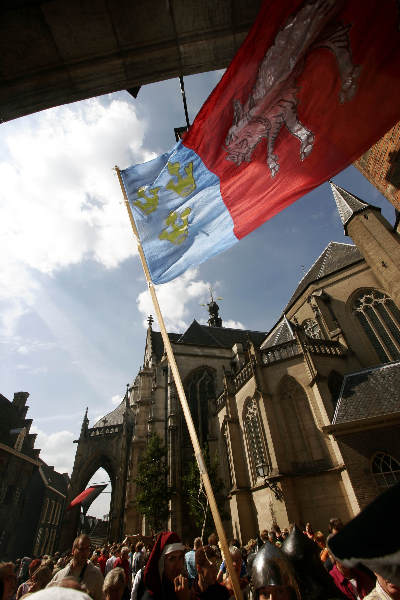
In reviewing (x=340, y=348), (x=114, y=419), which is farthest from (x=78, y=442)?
(x=340, y=348)

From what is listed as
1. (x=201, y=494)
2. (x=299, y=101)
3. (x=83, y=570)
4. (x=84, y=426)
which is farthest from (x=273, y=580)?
(x=84, y=426)

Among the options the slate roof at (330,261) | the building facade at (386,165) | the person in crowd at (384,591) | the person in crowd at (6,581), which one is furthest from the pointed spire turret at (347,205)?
the person in crowd at (6,581)

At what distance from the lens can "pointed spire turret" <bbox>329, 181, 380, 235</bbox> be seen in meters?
14.9

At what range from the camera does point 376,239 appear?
1349 centimetres

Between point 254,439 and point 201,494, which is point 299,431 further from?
point 201,494

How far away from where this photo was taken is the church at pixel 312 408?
10977 millimetres

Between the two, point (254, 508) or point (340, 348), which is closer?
point (254, 508)

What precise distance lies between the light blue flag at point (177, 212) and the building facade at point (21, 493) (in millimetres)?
26457

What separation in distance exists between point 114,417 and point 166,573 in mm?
31311

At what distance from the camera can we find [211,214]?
13.6 ft

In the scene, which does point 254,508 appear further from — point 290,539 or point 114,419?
point 114,419

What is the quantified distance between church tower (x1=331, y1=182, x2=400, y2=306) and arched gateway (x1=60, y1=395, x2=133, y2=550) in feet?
71.8

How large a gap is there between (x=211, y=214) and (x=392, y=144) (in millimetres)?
5163

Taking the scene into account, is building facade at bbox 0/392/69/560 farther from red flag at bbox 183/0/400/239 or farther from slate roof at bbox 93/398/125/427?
red flag at bbox 183/0/400/239
